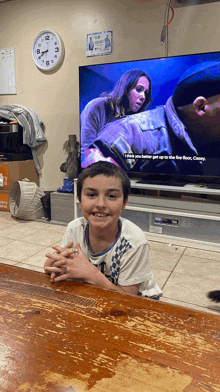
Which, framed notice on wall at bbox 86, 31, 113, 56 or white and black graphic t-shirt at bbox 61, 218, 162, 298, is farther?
framed notice on wall at bbox 86, 31, 113, 56

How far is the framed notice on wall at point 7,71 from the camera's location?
3963mm

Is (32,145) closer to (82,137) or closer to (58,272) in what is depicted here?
(82,137)

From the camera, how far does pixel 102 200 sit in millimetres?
772

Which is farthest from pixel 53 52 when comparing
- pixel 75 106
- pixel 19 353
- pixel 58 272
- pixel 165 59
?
pixel 19 353

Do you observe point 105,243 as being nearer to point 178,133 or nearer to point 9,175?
point 178,133

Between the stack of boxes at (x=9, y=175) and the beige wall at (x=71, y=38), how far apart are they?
1.12ft

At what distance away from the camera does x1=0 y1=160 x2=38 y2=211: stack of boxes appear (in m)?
3.58

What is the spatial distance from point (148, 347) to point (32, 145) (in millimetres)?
3600

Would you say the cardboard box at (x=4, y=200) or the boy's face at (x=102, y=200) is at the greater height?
the boy's face at (x=102, y=200)

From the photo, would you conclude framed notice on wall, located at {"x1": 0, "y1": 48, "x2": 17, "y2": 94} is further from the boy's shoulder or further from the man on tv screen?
the boy's shoulder
